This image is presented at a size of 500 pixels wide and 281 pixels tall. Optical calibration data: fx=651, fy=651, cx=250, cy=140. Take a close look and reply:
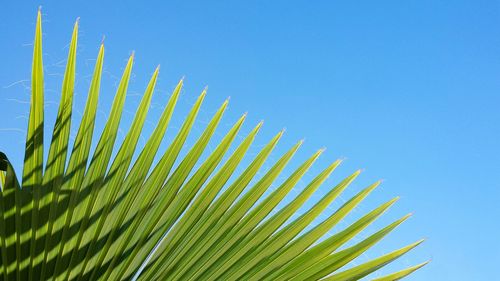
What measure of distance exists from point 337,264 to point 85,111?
0.69 metres

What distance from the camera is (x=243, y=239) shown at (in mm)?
1545

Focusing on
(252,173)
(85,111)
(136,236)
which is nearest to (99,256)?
(136,236)

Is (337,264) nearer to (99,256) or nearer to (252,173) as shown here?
(252,173)

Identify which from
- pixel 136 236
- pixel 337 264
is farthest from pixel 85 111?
pixel 337 264

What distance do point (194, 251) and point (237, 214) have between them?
0.46ft

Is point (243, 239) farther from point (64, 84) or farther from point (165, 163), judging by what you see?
point (64, 84)

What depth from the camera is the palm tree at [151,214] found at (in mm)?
1378

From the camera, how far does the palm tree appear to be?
1.38m

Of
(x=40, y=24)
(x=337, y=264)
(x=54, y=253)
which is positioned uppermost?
(x=40, y=24)

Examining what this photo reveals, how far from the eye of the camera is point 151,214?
4.96 feet

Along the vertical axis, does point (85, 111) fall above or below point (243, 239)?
above

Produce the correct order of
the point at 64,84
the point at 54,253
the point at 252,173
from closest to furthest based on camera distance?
the point at 54,253
the point at 64,84
the point at 252,173

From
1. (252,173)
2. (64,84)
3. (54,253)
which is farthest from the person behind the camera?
(252,173)

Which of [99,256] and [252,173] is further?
→ [252,173]
